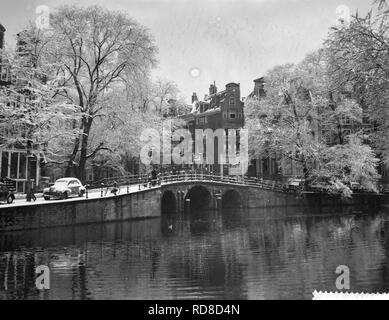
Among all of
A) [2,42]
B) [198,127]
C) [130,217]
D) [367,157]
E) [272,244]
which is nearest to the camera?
[272,244]

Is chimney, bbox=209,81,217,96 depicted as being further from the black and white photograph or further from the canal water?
the canal water

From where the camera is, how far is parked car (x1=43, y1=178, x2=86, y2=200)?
84.9 feet

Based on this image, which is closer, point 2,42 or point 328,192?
point 2,42

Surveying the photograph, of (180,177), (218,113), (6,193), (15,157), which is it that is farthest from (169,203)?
(6,193)

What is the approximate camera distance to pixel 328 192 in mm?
39031

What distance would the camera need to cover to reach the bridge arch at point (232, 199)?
43.0 meters

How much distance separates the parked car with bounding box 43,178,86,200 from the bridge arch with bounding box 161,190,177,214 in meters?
12.4

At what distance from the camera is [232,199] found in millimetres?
44562

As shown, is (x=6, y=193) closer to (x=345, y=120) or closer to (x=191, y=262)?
(x=191, y=262)

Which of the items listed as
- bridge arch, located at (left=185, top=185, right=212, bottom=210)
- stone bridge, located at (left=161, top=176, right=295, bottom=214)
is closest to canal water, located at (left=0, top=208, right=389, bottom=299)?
stone bridge, located at (left=161, top=176, right=295, bottom=214)

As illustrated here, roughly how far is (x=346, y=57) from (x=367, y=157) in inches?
909

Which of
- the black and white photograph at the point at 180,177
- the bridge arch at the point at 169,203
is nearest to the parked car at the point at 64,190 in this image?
the black and white photograph at the point at 180,177
